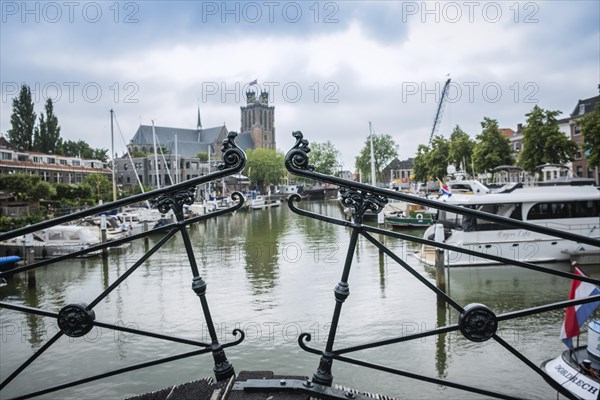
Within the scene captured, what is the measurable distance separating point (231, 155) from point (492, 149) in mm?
45964

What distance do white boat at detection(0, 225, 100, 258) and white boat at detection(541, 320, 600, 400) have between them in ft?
73.1

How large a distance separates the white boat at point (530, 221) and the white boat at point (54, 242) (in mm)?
→ 18656

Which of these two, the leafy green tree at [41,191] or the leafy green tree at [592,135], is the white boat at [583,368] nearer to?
the leafy green tree at [592,135]

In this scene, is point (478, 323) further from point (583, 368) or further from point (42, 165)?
point (42, 165)

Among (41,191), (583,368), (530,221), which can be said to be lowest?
(583,368)

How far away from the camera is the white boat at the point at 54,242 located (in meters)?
23.0

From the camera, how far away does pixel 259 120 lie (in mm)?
135125

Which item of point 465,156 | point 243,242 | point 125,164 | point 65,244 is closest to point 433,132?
point 465,156

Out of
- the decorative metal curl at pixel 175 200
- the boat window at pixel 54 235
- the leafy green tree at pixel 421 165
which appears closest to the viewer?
the decorative metal curl at pixel 175 200

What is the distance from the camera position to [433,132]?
106 m

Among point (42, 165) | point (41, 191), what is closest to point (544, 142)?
point (41, 191)

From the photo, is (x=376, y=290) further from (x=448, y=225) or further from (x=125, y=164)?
(x=125, y=164)

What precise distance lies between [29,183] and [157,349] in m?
35.4

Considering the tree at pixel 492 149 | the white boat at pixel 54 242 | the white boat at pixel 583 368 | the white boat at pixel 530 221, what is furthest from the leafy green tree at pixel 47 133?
the white boat at pixel 583 368
